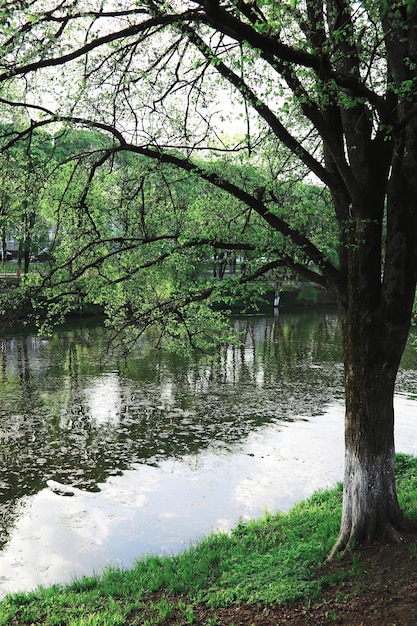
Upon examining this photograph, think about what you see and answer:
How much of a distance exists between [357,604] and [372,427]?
238 centimetres

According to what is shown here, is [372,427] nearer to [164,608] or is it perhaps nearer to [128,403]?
[164,608]

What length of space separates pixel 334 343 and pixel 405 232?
102 ft

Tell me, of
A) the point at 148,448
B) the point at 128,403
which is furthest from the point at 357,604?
the point at 128,403

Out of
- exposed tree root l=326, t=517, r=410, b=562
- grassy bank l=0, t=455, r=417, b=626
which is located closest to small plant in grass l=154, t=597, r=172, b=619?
grassy bank l=0, t=455, r=417, b=626

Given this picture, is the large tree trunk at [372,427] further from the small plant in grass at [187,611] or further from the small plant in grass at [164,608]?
the small plant in grass at [164,608]

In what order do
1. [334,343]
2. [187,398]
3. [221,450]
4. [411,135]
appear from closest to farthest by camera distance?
[411,135] → [221,450] → [187,398] → [334,343]

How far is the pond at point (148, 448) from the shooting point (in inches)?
466

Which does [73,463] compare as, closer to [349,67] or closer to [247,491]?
[247,491]

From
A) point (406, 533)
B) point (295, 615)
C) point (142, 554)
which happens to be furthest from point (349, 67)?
point (142, 554)

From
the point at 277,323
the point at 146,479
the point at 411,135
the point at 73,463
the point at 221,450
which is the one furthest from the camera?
the point at 277,323

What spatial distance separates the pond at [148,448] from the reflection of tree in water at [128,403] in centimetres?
7

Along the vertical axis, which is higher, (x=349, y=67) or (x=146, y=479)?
(x=349, y=67)

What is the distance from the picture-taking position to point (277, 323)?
48.5m

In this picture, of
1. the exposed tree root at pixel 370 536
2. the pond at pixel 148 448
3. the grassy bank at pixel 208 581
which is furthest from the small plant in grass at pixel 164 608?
the pond at pixel 148 448
